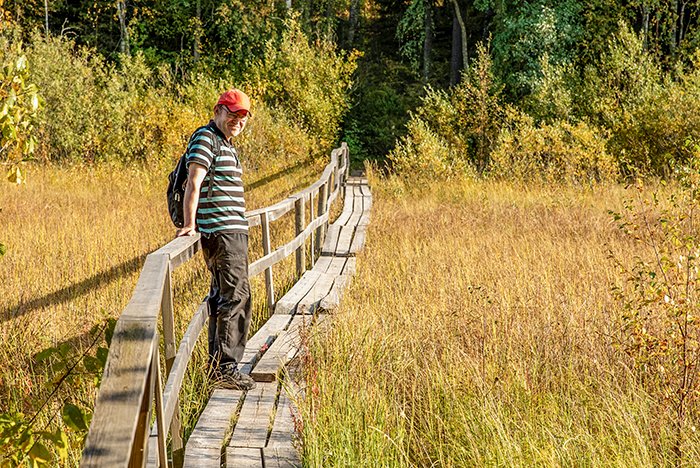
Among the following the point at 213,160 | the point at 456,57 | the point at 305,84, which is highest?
the point at 456,57

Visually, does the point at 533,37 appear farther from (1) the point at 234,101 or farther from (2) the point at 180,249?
(2) the point at 180,249

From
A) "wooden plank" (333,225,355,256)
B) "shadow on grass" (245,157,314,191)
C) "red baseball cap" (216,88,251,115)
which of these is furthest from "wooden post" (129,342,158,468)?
"shadow on grass" (245,157,314,191)

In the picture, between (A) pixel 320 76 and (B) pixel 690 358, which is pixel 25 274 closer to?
(B) pixel 690 358

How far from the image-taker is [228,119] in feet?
15.2

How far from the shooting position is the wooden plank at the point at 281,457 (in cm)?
365

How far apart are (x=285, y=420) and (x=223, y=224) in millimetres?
1252

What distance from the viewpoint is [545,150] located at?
59.7ft

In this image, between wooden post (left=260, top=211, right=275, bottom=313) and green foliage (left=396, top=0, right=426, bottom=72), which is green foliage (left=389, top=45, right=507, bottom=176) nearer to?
green foliage (left=396, top=0, right=426, bottom=72)

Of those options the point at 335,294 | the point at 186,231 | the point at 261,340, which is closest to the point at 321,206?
the point at 335,294

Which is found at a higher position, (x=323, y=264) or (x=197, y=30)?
(x=197, y=30)

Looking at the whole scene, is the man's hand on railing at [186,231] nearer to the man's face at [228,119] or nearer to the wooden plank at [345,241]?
the man's face at [228,119]

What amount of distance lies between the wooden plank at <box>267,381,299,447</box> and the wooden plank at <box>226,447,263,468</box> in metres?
0.11

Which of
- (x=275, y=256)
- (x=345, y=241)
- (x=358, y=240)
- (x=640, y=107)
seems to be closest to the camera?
(x=275, y=256)

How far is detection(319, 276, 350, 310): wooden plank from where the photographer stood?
6.58m
